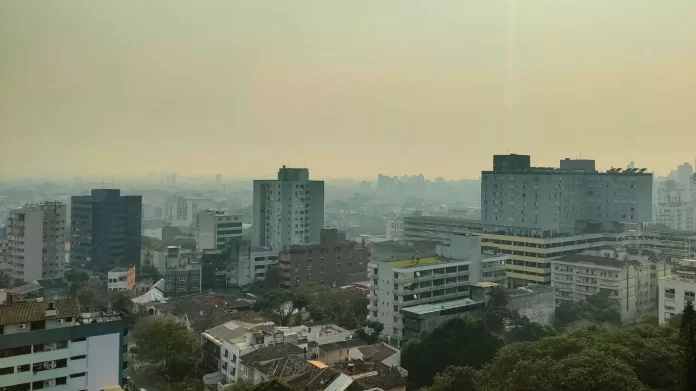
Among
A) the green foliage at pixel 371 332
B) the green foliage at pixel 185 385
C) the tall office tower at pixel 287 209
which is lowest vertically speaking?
the green foliage at pixel 185 385

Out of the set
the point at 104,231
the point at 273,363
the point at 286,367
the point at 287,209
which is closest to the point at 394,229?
the point at 287,209

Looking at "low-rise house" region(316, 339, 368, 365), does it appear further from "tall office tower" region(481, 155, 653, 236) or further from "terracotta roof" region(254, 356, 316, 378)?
"tall office tower" region(481, 155, 653, 236)

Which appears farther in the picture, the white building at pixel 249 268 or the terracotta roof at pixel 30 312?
the white building at pixel 249 268

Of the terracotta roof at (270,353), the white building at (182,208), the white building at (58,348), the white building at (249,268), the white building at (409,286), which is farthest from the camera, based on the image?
the white building at (182,208)

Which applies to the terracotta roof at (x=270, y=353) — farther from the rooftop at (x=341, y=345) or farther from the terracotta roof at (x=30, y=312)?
the terracotta roof at (x=30, y=312)

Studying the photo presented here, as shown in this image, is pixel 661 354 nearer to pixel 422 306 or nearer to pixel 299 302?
pixel 422 306

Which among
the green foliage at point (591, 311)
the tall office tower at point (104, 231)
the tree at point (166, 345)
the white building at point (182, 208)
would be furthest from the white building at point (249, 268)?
the white building at point (182, 208)

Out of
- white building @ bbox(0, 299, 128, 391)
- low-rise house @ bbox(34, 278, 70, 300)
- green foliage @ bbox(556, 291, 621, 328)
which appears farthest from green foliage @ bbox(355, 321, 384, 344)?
low-rise house @ bbox(34, 278, 70, 300)
